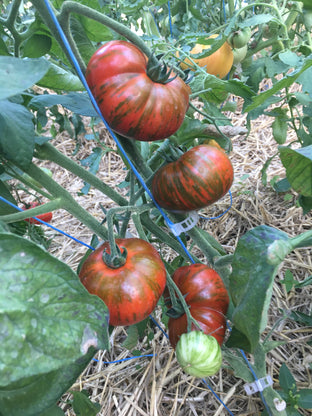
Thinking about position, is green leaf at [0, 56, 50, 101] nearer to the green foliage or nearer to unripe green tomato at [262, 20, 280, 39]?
the green foliage

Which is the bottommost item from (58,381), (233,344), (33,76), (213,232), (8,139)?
(213,232)

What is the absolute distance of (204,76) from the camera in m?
0.66

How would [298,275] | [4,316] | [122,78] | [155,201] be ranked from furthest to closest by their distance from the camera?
[298,275]
[155,201]
[122,78]
[4,316]

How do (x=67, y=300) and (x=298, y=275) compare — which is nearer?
(x=67, y=300)

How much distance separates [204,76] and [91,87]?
259mm

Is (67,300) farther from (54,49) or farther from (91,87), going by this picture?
(54,49)

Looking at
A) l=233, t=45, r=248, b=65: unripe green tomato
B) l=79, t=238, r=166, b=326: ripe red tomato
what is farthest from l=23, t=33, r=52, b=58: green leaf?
l=233, t=45, r=248, b=65: unripe green tomato

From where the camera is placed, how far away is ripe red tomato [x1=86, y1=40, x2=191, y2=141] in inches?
18.2

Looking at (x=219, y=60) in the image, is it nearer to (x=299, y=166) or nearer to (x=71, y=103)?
(x=71, y=103)

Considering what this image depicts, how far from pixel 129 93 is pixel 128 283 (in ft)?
0.87

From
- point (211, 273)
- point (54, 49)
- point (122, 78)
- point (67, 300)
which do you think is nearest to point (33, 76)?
point (122, 78)

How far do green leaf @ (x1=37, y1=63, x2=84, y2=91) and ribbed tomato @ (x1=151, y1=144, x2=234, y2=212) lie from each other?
243 mm

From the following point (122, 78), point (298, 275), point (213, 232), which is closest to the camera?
point (122, 78)

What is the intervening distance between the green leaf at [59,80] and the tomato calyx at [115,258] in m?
0.33
